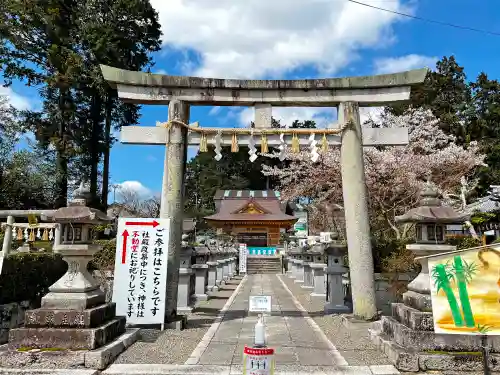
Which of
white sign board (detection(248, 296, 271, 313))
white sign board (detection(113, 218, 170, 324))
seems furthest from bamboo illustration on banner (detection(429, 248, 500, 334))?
white sign board (detection(113, 218, 170, 324))

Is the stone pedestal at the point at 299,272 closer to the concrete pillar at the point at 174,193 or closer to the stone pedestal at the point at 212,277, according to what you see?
the stone pedestal at the point at 212,277

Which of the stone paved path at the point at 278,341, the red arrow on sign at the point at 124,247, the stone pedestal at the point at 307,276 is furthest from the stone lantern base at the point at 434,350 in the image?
the stone pedestal at the point at 307,276

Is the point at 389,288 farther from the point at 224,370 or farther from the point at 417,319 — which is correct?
the point at 224,370

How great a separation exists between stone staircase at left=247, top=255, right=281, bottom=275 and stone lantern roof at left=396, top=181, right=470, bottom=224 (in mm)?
23851

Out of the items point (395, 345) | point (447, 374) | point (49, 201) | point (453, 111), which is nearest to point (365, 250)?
point (395, 345)

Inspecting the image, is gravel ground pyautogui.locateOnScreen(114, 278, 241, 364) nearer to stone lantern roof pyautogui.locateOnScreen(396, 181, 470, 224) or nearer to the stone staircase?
stone lantern roof pyautogui.locateOnScreen(396, 181, 470, 224)

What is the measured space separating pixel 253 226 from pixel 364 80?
32.2 meters

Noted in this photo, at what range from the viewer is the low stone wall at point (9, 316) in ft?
26.7

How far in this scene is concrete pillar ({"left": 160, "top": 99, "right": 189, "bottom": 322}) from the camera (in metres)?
8.03

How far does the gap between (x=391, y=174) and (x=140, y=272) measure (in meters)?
12.3

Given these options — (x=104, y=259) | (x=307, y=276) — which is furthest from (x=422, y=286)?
(x=307, y=276)

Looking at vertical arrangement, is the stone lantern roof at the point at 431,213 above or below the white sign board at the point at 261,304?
above

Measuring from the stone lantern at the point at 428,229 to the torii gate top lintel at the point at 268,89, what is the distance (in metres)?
3.28

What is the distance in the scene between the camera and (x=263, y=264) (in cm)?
3084
